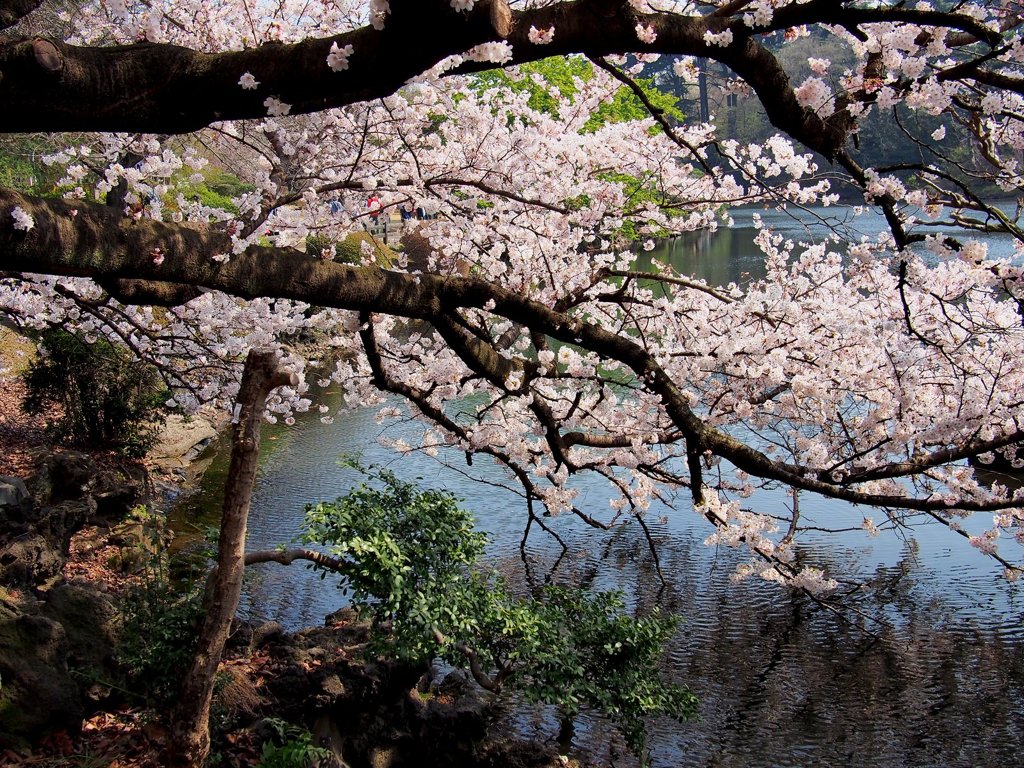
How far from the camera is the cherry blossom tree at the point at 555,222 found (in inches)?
116

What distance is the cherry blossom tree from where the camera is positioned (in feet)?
9.63

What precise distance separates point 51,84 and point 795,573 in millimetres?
7393

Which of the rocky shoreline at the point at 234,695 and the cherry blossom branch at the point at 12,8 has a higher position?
the cherry blossom branch at the point at 12,8

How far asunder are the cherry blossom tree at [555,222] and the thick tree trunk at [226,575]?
24.0 inches

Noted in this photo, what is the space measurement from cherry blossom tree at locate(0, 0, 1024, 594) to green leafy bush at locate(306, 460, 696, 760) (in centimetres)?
96

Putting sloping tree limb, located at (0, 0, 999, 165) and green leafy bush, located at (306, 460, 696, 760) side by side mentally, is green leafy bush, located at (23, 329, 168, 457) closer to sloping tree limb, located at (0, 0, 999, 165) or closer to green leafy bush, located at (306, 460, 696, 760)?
green leafy bush, located at (306, 460, 696, 760)

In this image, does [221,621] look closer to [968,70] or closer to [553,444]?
[553,444]

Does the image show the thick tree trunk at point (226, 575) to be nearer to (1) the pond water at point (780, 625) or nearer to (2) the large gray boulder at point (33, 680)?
(2) the large gray boulder at point (33, 680)

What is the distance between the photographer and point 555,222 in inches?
263

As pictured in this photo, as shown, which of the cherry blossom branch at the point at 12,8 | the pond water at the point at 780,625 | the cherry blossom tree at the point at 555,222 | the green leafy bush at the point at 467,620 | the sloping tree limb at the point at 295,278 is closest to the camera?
the cherry blossom branch at the point at 12,8

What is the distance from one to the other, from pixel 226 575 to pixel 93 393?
8141mm

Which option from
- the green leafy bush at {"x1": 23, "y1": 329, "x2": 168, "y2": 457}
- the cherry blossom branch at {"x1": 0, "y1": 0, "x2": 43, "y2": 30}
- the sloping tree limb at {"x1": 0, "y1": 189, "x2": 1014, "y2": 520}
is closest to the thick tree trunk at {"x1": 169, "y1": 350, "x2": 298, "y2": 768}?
the sloping tree limb at {"x1": 0, "y1": 189, "x2": 1014, "y2": 520}

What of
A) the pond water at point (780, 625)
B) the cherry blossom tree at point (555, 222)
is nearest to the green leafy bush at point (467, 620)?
the cherry blossom tree at point (555, 222)

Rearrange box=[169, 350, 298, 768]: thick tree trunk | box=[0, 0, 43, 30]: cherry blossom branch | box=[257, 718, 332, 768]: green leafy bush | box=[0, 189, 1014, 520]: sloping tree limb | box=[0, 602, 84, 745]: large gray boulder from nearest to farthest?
box=[0, 0, 43, 30]: cherry blossom branch
box=[0, 189, 1014, 520]: sloping tree limb
box=[257, 718, 332, 768]: green leafy bush
box=[169, 350, 298, 768]: thick tree trunk
box=[0, 602, 84, 745]: large gray boulder
